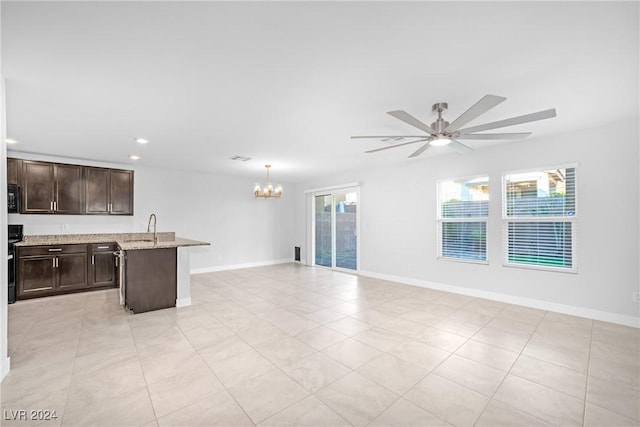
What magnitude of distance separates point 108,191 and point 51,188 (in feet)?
2.65

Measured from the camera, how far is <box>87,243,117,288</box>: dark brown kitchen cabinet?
5.06m

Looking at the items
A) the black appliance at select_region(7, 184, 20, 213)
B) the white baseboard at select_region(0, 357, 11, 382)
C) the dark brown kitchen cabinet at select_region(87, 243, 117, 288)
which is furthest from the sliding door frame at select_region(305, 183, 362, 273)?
the black appliance at select_region(7, 184, 20, 213)

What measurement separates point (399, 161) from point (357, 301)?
112 inches

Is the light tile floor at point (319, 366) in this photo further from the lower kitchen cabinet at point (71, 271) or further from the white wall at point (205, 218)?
the white wall at point (205, 218)

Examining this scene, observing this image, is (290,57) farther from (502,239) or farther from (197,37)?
(502,239)

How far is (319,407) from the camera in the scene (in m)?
1.95

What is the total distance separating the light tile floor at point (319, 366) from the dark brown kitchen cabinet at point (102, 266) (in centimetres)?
92

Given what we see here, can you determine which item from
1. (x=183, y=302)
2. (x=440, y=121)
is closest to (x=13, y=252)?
(x=183, y=302)

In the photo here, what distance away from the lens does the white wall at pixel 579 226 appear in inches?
136

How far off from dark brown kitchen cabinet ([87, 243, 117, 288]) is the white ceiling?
2.29 meters

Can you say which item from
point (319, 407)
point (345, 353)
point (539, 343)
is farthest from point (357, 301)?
point (319, 407)

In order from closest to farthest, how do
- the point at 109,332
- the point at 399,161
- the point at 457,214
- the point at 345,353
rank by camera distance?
the point at 345,353, the point at 109,332, the point at 457,214, the point at 399,161

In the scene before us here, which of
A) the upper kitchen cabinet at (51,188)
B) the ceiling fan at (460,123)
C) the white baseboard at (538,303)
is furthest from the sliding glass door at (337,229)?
the upper kitchen cabinet at (51,188)

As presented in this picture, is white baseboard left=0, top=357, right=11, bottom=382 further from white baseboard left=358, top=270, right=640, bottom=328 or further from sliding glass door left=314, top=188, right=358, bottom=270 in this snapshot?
sliding glass door left=314, top=188, right=358, bottom=270
